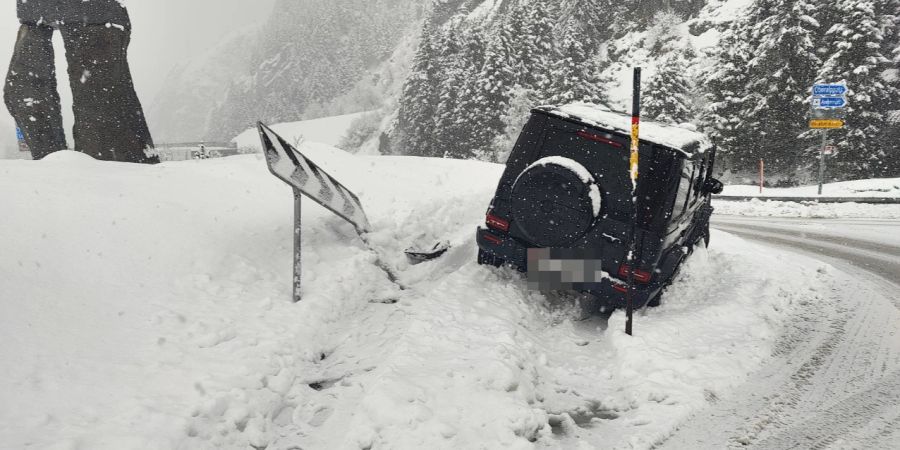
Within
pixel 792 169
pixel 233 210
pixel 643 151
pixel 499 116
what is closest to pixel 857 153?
pixel 792 169

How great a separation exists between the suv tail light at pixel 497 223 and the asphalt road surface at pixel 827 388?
2597mm

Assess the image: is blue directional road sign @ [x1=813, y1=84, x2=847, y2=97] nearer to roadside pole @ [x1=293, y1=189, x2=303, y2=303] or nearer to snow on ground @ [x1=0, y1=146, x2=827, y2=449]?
snow on ground @ [x1=0, y1=146, x2=827, y2=449]

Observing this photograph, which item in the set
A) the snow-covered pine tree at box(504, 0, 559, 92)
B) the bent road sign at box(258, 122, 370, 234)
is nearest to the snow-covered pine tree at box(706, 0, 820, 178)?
the snow-covered pine tree at box(504, 0, 559, 92)

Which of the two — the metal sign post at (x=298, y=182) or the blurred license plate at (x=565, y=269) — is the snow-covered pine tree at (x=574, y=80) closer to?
the metal sign post at (x=298, y=182)

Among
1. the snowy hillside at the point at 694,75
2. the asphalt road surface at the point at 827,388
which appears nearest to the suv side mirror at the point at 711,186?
the asphalt road surface at the point at 827,388

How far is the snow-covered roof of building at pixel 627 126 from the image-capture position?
4.96m

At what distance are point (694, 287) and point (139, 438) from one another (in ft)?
19.6

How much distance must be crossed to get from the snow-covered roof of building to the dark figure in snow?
22.0ft

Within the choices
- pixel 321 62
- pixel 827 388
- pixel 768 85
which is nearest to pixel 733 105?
pixel 768 85

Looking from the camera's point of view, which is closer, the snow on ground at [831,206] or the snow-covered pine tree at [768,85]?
the snow on ground at [831,206]

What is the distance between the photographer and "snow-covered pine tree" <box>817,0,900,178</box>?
2236 centimetres

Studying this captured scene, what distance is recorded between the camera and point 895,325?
17.1ft

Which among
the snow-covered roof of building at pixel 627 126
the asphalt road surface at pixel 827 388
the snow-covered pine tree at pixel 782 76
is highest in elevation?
the snow-covered pine tree at pixel 782 76

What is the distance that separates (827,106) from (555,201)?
666 inches
